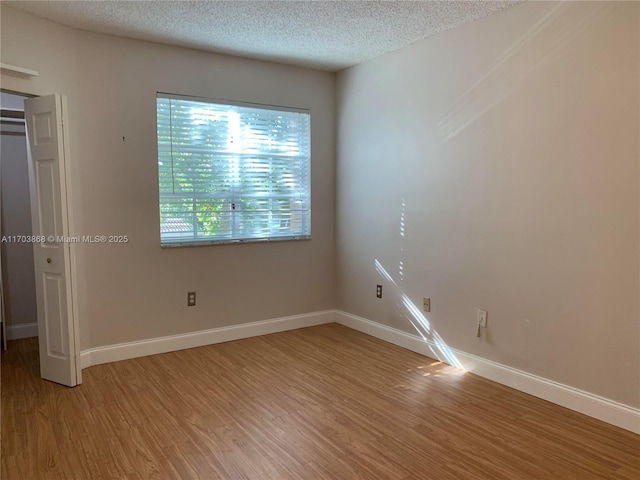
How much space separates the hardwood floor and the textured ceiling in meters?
2.54

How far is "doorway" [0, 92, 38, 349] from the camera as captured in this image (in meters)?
4.21

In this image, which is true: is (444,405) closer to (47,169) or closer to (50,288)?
(50,288)

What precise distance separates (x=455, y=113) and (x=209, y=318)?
2.71 m

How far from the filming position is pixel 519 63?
119 inches

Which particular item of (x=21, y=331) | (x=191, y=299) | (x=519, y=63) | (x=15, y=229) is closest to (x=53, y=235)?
(x=191, y=299)

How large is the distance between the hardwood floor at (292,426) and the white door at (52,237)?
241 millimetres

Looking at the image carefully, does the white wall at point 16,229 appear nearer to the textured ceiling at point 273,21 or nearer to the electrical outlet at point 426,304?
the textured ceiling at point 273,21

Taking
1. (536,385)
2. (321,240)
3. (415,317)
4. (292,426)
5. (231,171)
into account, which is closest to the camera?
(292,426)

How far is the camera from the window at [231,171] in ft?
12.7

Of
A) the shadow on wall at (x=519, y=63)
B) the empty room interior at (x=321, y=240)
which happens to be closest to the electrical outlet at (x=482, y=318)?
the empty room interior at (x=321, y=240)

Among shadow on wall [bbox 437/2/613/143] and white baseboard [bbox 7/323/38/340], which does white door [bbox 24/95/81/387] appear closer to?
white baseboard [bbox 7/323/38/340]

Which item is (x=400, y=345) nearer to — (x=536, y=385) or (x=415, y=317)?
(x=415, y=317)

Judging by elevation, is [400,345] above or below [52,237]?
below

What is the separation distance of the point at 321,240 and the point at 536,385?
2440 millimetres
